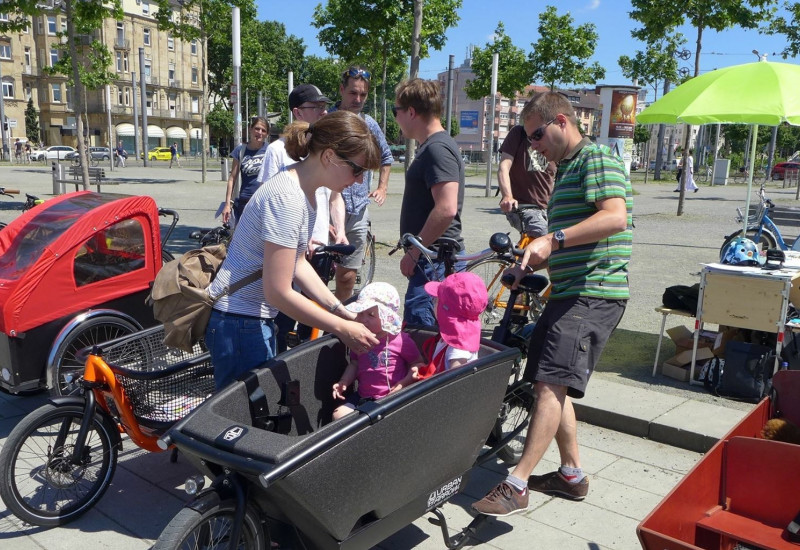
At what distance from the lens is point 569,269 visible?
3.20 metres

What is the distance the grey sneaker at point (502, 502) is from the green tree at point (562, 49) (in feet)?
70.2

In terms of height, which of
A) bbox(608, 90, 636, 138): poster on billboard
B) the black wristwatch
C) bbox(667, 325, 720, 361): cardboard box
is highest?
bbox(608, 90, 636, 138): poster on billboard

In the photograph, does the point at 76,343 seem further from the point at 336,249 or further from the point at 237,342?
the point at 237,342

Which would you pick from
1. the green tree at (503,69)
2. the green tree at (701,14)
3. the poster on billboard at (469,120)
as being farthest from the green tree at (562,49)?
the poster on billboard at (469,120)

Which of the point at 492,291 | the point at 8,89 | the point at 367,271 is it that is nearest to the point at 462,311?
the point at 492,291

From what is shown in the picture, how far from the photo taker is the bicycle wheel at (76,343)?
4023mm

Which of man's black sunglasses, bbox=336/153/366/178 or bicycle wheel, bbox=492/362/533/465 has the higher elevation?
man's black sunglasses, bbox=336/153/366/178

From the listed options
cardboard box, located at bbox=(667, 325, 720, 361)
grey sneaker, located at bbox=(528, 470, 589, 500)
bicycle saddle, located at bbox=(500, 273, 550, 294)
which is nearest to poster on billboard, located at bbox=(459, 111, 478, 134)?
cardboard box, located at bbox=(667, 325, 720, 361)

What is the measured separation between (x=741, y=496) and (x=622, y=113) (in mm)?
16921

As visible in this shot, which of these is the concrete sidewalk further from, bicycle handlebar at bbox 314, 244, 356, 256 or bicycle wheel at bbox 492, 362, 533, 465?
bicycle handlebar at bbox 314, 244, 356, 256

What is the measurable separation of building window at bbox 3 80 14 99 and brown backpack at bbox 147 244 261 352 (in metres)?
72.0

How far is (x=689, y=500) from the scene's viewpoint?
7.98 ft

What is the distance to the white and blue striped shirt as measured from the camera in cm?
251

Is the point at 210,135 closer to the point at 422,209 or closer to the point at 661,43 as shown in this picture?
the point at 661,43
